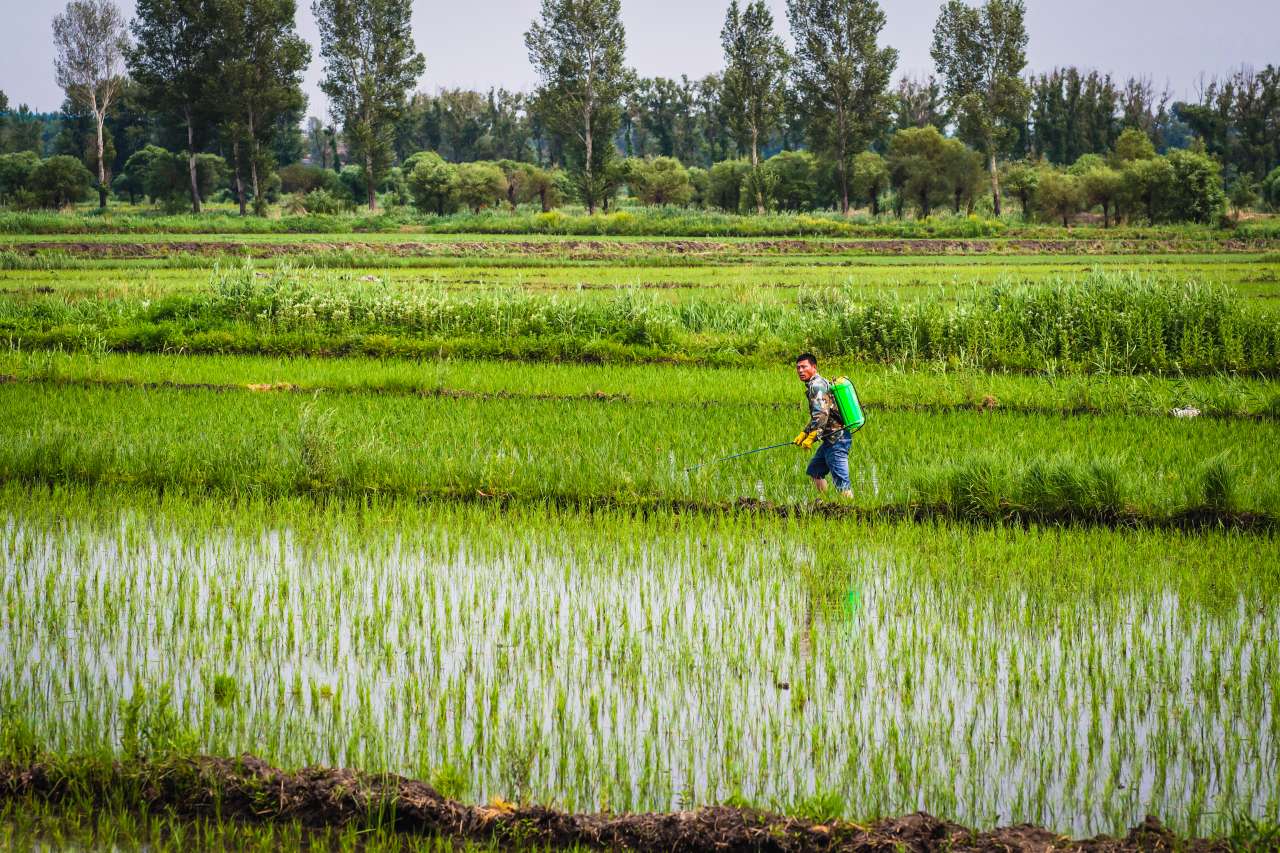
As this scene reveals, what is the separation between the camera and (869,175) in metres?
64.4

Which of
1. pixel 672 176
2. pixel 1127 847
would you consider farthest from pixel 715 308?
pixel 672 176

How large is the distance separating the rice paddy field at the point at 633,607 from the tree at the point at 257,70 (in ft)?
160

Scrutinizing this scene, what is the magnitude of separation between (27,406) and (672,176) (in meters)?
57.7

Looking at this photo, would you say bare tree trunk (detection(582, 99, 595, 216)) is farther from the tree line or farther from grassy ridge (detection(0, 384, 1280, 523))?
grassy ridge (detection(0, 384, 1280, 523))

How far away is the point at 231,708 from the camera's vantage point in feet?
17.5

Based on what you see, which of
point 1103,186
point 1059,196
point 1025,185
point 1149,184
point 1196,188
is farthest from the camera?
point 1025,185

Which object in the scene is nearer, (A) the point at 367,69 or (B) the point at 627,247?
(B) the point at 627,247

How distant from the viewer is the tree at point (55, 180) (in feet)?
195

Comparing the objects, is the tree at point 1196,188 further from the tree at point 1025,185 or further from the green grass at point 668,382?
the green grass at point 668,382

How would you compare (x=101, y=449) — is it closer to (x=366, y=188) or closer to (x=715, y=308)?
(x=715, y=308)

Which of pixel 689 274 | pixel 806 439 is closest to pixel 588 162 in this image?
pixel 689 274

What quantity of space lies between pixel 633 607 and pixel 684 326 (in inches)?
488

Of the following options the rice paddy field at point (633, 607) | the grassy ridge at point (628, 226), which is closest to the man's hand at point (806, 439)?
the rice paddy field at point (633, 607)

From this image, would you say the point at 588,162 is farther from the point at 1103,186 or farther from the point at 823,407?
the point at 823,407
